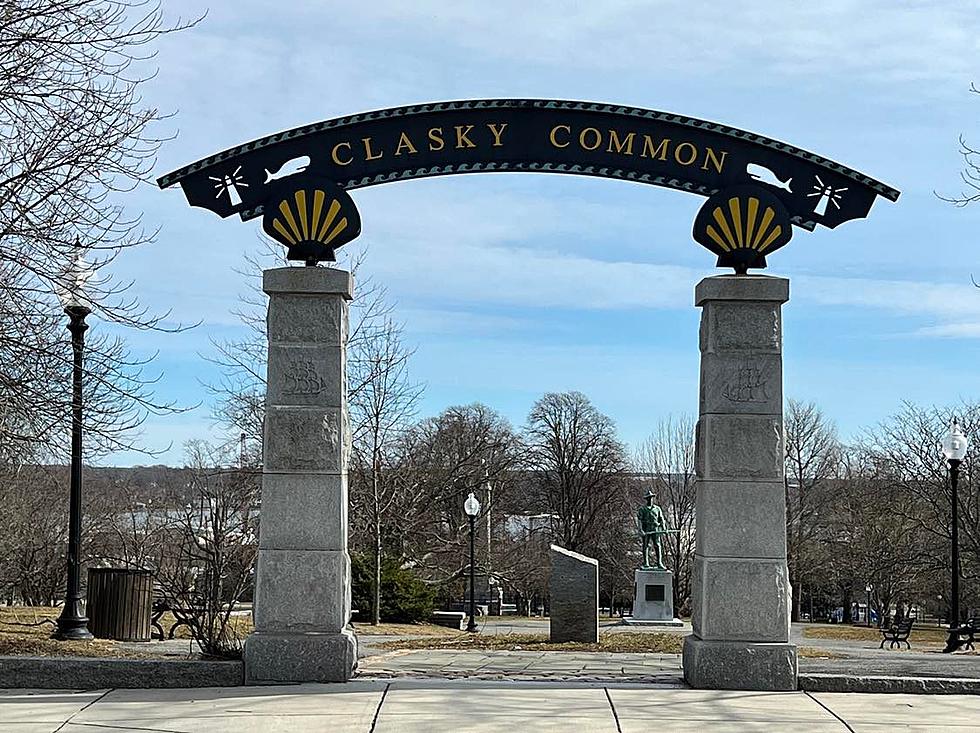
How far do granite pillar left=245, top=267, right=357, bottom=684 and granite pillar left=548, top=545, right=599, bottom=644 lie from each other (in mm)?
8339

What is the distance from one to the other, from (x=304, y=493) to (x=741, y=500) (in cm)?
350

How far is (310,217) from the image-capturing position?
10070 mm

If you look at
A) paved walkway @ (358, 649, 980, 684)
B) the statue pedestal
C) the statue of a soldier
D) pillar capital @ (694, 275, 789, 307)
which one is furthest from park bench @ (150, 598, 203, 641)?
the statue of a soldier

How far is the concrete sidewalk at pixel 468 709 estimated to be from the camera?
8031 mm

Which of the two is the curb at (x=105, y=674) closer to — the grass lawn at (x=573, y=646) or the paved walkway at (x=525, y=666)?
the paved walkway at (x=525, y=666)

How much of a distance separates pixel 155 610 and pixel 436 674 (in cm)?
1204

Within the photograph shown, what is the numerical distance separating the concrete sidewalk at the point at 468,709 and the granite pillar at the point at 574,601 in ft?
26.6

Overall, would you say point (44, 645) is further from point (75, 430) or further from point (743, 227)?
point (743, 227)

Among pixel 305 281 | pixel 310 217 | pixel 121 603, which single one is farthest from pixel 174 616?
pixel 310 217

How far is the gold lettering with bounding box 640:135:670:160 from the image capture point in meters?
10.3

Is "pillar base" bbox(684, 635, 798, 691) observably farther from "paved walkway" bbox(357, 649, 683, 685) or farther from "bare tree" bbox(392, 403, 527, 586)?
"bare tree" bbox(392, 403, 527, 586)

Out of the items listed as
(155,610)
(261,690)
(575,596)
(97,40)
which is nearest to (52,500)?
(155,610)

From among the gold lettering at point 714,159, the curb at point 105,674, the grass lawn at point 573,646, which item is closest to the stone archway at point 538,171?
the gold lettering at point 714,159

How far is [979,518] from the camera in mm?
37344
